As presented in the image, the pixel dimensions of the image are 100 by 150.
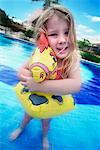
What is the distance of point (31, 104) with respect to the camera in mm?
Answer: 1131

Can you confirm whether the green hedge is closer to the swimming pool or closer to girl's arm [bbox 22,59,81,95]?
the swimming pool

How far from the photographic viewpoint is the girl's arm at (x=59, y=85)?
1.10 metres

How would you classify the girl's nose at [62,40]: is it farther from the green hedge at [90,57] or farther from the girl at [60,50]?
the green hedge at [90,57]

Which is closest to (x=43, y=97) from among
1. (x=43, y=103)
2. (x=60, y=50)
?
(x=43, y=103)

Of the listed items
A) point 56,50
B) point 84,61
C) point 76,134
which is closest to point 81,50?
point 84,61

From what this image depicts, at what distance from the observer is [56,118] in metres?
1.22

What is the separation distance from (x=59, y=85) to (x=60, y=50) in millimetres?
95

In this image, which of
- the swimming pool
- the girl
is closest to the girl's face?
the girl

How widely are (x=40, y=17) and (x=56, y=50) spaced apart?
103 millimetres

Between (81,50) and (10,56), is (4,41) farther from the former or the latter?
(81,50)

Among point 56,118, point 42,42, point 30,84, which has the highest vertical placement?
point 42,42

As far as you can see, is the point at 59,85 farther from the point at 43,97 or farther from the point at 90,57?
the point at 90,57

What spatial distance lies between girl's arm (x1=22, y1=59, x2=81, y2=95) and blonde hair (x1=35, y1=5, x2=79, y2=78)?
0.08ft

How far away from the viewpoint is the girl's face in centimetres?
112
